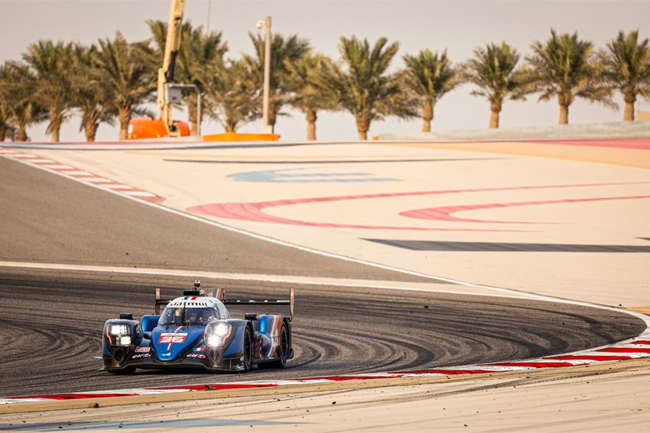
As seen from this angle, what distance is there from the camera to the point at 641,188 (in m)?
39.4

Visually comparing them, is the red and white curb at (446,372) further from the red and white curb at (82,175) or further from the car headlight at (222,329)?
the red and white curb at (82,175)

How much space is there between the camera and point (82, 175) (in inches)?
1511

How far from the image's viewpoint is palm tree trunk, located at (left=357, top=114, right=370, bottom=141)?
6250 cm

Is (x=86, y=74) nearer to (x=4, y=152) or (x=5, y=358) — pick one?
(x=4, y=152)

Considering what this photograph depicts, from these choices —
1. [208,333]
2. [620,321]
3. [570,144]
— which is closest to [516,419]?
[208,333]

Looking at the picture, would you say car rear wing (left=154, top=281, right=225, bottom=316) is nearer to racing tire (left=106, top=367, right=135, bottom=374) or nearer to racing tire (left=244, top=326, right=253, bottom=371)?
racing tire (left=244, top=326, right=253, bottom=371)

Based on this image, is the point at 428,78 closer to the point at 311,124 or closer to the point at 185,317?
the point at 311,124

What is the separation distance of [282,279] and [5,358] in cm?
1165

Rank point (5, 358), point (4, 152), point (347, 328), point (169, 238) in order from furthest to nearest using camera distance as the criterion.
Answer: point (4, 152) → point (169, 238) → point (347, 328) → point (5, 358)

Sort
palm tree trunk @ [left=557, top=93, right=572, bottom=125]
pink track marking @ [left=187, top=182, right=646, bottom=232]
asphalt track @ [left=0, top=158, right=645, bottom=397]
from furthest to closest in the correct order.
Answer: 1. palm tree trunk @ [left=557, top=93, right=572, bottom=125]
2. pink track marking @ [left=187, top=182, right=646, bottom=232]
3. asphalt track @ [left=0, top=158, right=645, bottom=397]

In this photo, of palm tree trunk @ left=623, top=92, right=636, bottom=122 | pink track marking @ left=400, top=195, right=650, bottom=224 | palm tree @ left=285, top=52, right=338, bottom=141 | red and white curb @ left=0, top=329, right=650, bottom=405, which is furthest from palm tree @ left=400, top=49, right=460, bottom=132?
red and white curb @ left=0, top=329, right=650, bottom=405

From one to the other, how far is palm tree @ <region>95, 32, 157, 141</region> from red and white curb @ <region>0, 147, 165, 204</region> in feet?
77.1

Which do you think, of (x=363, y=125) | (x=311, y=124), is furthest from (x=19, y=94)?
(x=363, y=125)

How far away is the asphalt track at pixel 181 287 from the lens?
13.2 metres
